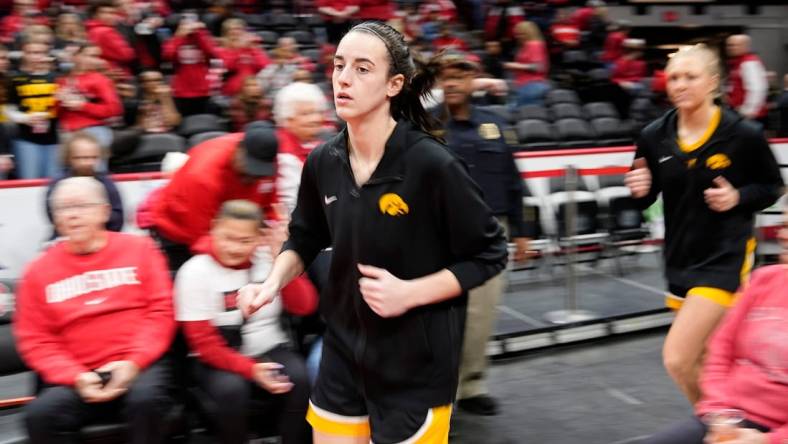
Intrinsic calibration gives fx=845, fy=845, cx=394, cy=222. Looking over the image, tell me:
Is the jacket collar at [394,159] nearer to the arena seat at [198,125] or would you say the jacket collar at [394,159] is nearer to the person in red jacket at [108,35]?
the arena seat at [198,125]

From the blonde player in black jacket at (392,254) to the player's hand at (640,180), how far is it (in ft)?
5.24

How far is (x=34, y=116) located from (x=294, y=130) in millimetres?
3253

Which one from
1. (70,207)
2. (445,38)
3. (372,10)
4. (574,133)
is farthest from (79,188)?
(445,38)

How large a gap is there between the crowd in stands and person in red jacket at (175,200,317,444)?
1359mm

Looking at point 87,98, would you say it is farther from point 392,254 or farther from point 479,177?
point 392,254

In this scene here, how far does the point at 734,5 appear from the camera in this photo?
1616 centimetres

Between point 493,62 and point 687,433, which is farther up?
point 493,62

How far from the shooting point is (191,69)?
8164 mm

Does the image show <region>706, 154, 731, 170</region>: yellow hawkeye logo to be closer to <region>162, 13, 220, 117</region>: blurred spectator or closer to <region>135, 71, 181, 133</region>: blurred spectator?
<region>135, 71, 181, 133</region>: blurred spectator

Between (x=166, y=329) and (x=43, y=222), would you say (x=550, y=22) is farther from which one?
(x=166, y=329)

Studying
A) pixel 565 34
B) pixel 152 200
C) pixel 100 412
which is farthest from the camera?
pixel 565 34

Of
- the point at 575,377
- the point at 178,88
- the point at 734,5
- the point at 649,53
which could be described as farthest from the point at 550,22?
the point at 575,377

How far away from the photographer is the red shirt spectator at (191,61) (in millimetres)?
8172

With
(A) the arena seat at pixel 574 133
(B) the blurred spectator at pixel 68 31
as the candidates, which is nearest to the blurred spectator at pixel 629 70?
(A) the arena seat at pixel 574 133
